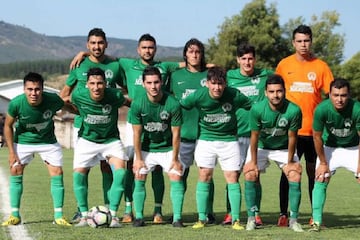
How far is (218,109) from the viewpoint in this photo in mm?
8125

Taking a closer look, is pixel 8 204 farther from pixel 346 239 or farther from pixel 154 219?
pixel 346 239

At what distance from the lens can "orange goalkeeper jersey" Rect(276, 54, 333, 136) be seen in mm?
8477

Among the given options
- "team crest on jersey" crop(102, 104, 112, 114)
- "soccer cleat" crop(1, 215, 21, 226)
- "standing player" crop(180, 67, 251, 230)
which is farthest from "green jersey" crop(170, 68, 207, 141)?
"soccer cleat" crop(1, 215, 21, 226)

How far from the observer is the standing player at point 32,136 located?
812 cm

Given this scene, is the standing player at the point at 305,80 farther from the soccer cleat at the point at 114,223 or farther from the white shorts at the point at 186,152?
the soccer cleat at the point at 114,223

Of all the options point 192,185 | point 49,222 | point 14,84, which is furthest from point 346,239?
point 14,84

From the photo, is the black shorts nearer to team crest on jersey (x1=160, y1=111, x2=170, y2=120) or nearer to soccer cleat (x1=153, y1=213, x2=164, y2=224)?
team crest on jersey (x1=160, y1=111, x2=170, y2=120)

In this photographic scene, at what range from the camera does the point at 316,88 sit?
8484 mm

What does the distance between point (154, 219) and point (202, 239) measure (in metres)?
1.60

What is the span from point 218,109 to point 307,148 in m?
1.38

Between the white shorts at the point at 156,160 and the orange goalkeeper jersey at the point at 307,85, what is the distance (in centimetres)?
166

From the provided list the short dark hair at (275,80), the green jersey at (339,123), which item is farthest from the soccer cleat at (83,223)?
the green jersey at (339,123)

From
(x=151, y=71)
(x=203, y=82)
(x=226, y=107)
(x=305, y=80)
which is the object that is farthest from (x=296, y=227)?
(x=151, y=71)

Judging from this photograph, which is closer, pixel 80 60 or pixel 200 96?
pixel 200 96
